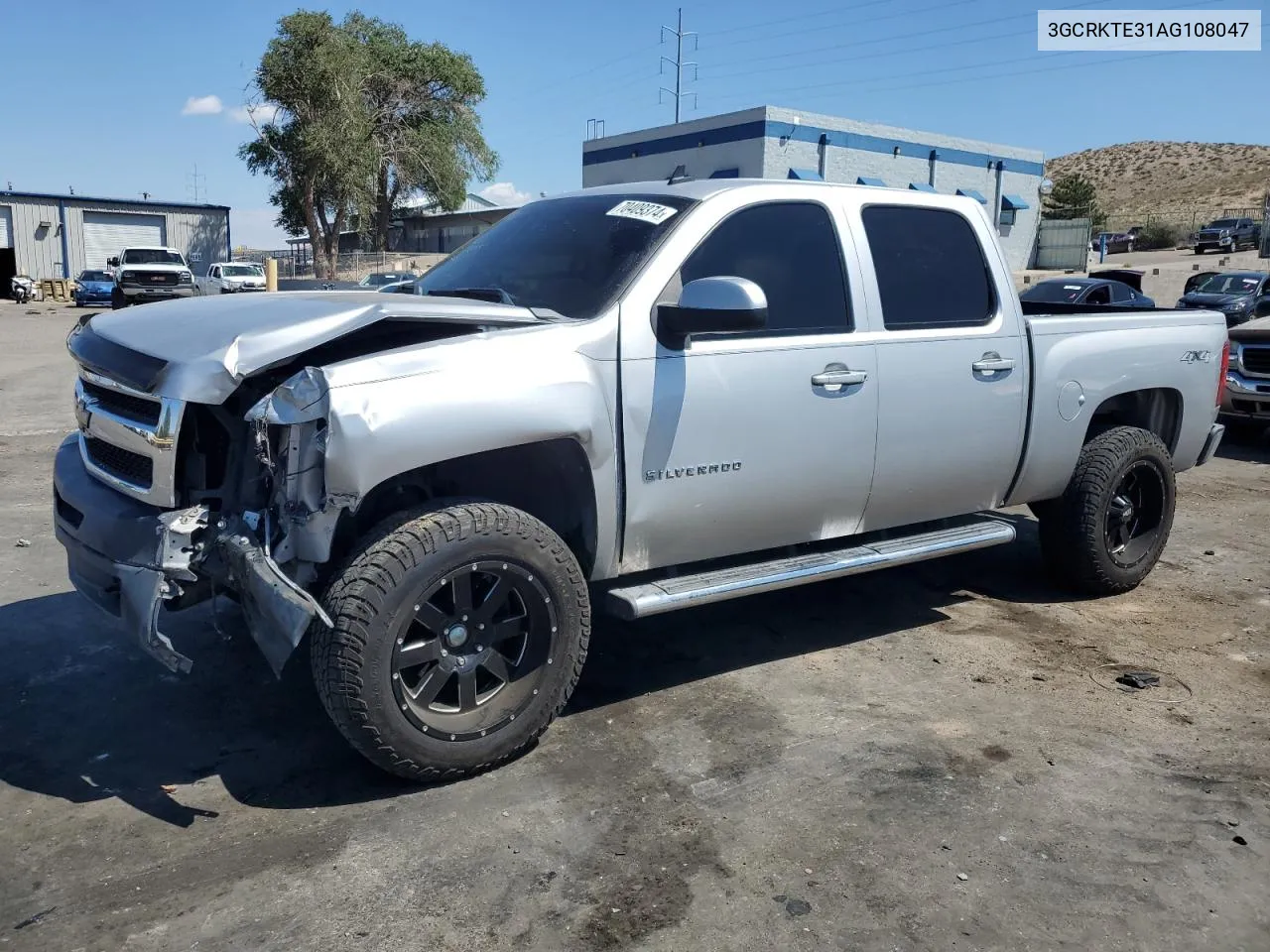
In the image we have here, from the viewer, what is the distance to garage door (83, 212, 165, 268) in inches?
2149

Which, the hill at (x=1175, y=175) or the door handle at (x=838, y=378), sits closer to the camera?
the door handle at (x=838, y=378)

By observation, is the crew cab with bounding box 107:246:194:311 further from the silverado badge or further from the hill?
the hill

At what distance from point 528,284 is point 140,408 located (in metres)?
1.56

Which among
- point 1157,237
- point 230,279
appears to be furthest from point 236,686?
point 1157,237

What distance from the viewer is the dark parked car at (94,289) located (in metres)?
38.8

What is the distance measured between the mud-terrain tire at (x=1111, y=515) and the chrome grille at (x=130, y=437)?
431 cm

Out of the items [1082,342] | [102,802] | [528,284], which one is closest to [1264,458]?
[1082,342]

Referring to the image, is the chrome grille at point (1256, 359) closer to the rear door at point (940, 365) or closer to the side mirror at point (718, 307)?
the rear door at point (940, 365)

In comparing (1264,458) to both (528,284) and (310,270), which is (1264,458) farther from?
(310,270)

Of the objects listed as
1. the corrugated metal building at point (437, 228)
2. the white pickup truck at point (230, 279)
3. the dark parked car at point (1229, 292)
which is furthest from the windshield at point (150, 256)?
the dark parked car at point (1229, 292)

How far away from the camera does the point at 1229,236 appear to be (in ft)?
154

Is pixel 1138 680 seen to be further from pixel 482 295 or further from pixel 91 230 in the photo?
pixel 91 230

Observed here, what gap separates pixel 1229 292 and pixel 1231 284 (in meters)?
0.41

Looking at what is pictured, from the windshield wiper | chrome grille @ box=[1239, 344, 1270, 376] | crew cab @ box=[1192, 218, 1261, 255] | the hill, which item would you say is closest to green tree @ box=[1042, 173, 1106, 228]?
crew cab @ box=[1192, 218, 1261, 255]
